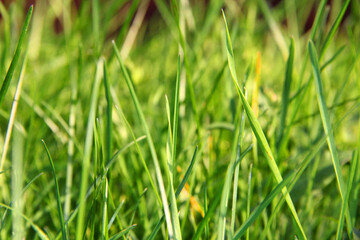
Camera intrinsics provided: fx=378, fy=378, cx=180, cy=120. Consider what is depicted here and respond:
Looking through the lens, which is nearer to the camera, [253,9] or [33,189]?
[33,189]

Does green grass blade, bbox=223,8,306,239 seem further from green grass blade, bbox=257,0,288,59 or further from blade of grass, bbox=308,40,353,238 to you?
green grass blade, bbox=257,0,288,59

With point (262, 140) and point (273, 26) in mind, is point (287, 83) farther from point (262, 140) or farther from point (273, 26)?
point (273, 26)

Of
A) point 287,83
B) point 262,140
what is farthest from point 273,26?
point 262,140

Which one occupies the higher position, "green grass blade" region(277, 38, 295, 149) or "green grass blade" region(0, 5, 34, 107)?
"green grass blade" region(0, 5, 34, 107)

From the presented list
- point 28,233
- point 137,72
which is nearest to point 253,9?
point 137,72

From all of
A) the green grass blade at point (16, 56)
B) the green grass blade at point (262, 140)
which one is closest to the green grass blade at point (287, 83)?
the green grass blade at point (262, 140)

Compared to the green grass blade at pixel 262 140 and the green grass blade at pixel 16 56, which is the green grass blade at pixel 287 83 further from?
the green grass blade at pixel 16 56

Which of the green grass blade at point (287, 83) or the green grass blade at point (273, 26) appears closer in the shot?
the green grass blade at point (287, 83)

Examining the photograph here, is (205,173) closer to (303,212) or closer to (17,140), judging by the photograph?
(303,212)

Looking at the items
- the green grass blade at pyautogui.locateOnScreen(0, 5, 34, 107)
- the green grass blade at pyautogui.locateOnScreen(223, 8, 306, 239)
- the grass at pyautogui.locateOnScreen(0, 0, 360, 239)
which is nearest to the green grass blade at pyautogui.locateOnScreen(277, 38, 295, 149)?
the grass at pyautogui.locateOnScreen(0, 0, 360, 239)

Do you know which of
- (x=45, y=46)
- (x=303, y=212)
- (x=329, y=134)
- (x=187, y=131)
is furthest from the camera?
(x=45, y=46)

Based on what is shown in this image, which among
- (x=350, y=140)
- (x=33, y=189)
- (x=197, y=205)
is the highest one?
(x=33, y=189)
